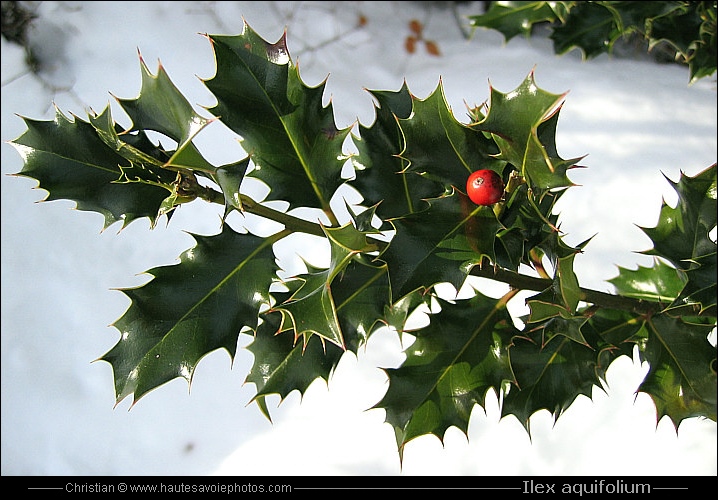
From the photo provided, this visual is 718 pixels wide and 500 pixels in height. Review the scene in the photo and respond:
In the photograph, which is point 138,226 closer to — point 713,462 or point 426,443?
point 426,443

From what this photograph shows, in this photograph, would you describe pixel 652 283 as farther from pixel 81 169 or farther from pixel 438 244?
pixel 81 169

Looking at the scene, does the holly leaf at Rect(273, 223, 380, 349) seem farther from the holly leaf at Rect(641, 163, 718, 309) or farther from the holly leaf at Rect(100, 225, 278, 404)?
the holly leaf at Rect(641, 163, 718, 309)

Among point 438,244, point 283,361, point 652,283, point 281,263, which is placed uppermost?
point 438,244

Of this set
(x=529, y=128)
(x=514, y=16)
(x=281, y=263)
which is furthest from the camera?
(x=281, y=263)

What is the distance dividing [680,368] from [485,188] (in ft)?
0.84

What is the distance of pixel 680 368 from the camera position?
1.75ft

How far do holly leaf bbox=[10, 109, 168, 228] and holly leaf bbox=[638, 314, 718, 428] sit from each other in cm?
40

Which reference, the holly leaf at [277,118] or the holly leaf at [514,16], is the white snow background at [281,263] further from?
the holly leaf at [277,118]

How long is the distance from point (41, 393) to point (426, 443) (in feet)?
2.12

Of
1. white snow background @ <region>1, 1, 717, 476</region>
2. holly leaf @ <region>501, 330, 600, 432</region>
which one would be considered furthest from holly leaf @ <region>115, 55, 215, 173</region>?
white snow background @ <region>1, 1, 717, 476</region>

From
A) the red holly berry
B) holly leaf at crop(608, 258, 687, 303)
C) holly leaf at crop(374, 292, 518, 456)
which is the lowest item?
holly leaf at crop(608, 258, 687, 303)

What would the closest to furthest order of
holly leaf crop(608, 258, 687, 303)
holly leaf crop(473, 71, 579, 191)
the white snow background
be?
holly leaf crop(473, 71, 579, 191), holly leaf crop(608, 258, 687, 303), the white snow background

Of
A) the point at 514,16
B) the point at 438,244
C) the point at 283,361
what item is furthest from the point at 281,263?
the point at 438,244

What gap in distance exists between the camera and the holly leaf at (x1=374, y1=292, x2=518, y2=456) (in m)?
0.51
